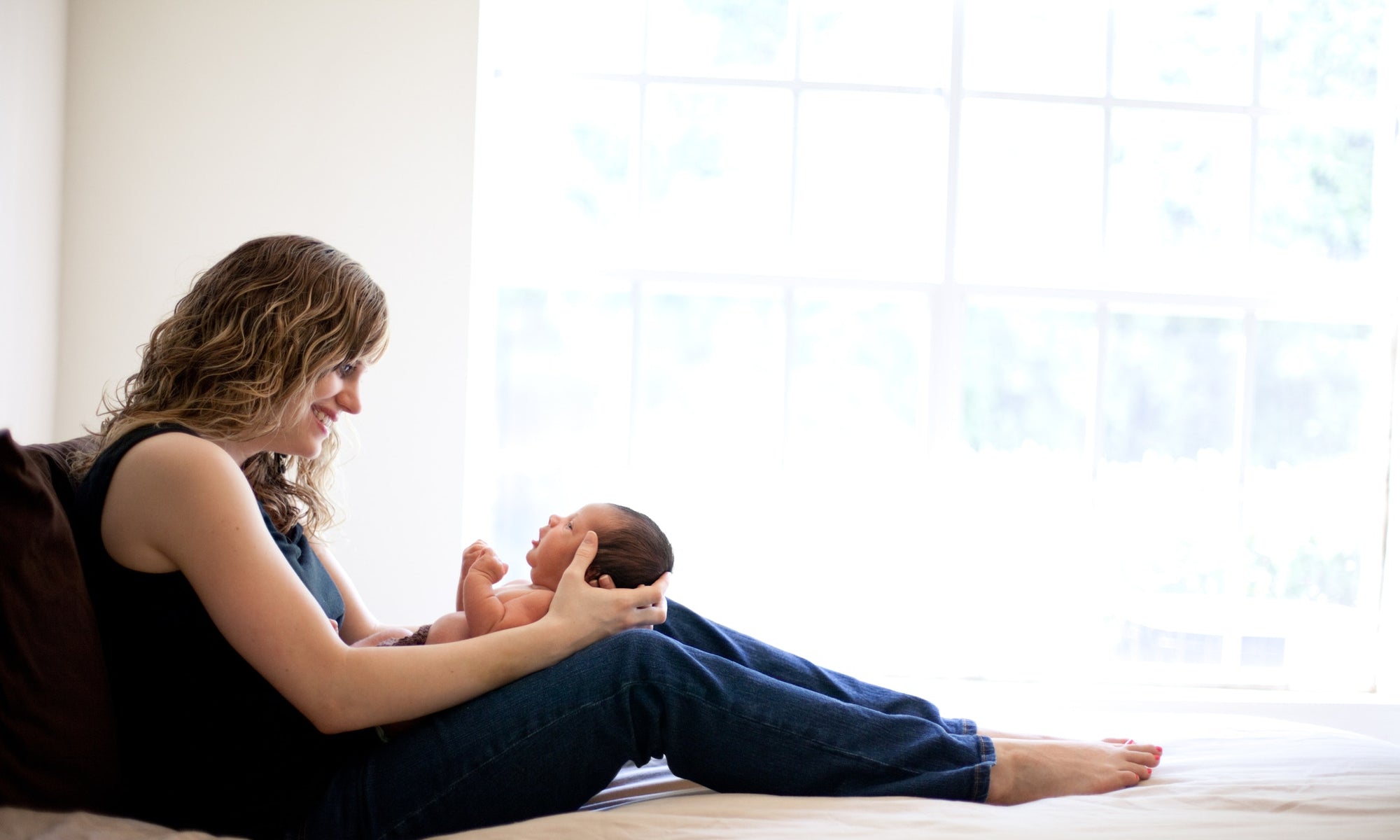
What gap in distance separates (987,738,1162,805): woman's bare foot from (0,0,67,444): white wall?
251 centimetres

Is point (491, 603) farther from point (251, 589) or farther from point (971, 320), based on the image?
point (971, 320)

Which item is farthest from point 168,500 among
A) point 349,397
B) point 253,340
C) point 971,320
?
point 971,320

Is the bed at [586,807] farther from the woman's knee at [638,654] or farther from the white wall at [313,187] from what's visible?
the white wall at [313,187]

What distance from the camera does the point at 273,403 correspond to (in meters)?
1.48

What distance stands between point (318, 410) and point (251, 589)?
415mm

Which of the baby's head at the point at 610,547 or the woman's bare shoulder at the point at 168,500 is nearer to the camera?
the woman's bare shoulder at the point at 168,500

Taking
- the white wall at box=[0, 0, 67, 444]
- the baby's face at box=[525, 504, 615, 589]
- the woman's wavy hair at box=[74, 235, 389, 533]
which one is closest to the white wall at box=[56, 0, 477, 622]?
the white wall at box=[0, 0, 67, 444]

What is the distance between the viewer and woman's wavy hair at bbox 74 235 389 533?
4.76ft

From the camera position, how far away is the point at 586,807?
4.77 feet

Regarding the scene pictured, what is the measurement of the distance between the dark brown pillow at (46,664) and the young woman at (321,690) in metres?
0.06

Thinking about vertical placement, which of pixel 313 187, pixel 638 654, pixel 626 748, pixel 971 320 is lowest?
pixel 626 748

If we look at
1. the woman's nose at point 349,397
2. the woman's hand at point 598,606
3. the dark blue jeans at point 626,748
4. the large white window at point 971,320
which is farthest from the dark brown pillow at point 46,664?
the large white window at point 971,320

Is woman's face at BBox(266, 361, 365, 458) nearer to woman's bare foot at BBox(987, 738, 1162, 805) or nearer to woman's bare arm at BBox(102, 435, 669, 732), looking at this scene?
woman's bare arm at BBox(102, 435, 669, 732)

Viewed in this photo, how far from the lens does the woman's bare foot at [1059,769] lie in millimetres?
1447
